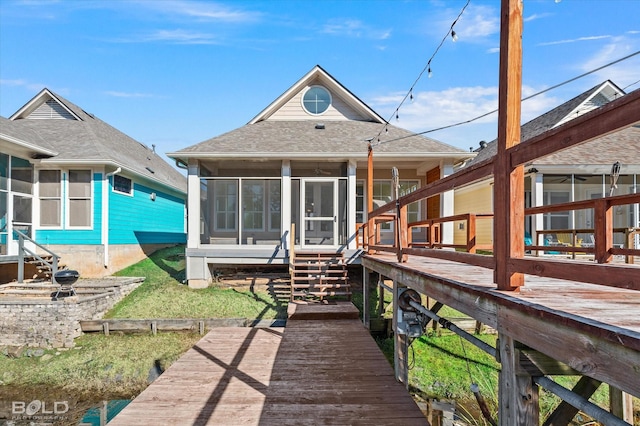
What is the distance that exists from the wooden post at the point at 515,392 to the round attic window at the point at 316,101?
1304 centimetres

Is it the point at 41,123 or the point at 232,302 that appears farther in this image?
the point at 41,123

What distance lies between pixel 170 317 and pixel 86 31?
1188 cm

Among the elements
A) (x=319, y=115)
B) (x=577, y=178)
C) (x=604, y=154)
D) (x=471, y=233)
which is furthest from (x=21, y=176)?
(x=604, y=154)

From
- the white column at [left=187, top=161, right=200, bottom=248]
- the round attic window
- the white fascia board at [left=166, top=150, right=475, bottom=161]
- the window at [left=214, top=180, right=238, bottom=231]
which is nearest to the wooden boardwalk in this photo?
the white column at [left=187, top=161, right=200, bottom=248]

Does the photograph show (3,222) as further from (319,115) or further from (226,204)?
(319,115)

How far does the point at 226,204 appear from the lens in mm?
13305

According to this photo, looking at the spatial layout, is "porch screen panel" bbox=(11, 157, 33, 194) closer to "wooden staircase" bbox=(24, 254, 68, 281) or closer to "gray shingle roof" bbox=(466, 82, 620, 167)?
"wooden staircase" bbox=(24, 254, 68, 281)

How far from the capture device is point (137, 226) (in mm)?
14906

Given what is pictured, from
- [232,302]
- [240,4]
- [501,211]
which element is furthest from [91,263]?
[501,211]

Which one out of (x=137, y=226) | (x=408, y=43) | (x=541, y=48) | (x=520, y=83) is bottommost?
(x=137, y=226)

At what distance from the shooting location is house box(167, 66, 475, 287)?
38.5 feet

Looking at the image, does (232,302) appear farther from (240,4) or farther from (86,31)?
(86,31)

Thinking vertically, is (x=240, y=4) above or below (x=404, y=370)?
above

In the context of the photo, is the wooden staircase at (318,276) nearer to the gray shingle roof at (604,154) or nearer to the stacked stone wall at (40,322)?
the stacked stone wall at (40,322)
